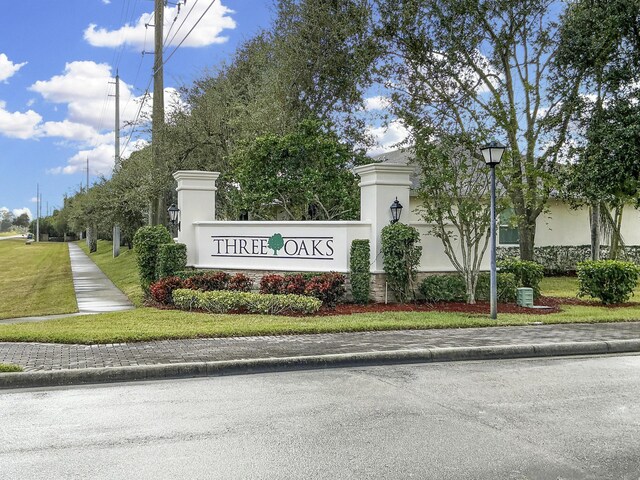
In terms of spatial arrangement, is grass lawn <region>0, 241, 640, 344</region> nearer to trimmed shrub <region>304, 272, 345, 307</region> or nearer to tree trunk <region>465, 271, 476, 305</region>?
trimmed shrub <region>304, 272, 345, 307</region>

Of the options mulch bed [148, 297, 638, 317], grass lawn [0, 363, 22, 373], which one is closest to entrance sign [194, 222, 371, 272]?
mulch bed [148, 297, 638, 317]

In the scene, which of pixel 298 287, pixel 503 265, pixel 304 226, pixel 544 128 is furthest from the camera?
pixel 544 128

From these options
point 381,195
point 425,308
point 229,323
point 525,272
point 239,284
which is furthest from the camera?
point 525,272

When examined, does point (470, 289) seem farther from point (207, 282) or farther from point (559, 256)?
point (559, 256)

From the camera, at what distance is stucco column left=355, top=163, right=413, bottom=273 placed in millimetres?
14867

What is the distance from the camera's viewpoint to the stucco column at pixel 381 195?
14.9m

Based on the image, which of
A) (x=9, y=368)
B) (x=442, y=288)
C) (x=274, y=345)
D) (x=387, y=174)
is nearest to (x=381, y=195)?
(x=387, y=174)

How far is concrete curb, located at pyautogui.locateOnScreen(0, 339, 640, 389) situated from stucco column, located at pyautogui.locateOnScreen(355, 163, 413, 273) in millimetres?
5738

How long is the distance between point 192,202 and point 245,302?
15.9 feet

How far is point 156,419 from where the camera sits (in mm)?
5957

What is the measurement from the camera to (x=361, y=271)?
1470 cm

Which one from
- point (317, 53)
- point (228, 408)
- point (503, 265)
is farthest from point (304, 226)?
point (228, 408)

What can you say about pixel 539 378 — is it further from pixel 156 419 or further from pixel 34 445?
pixel 34 445

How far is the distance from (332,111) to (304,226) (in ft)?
25.0
